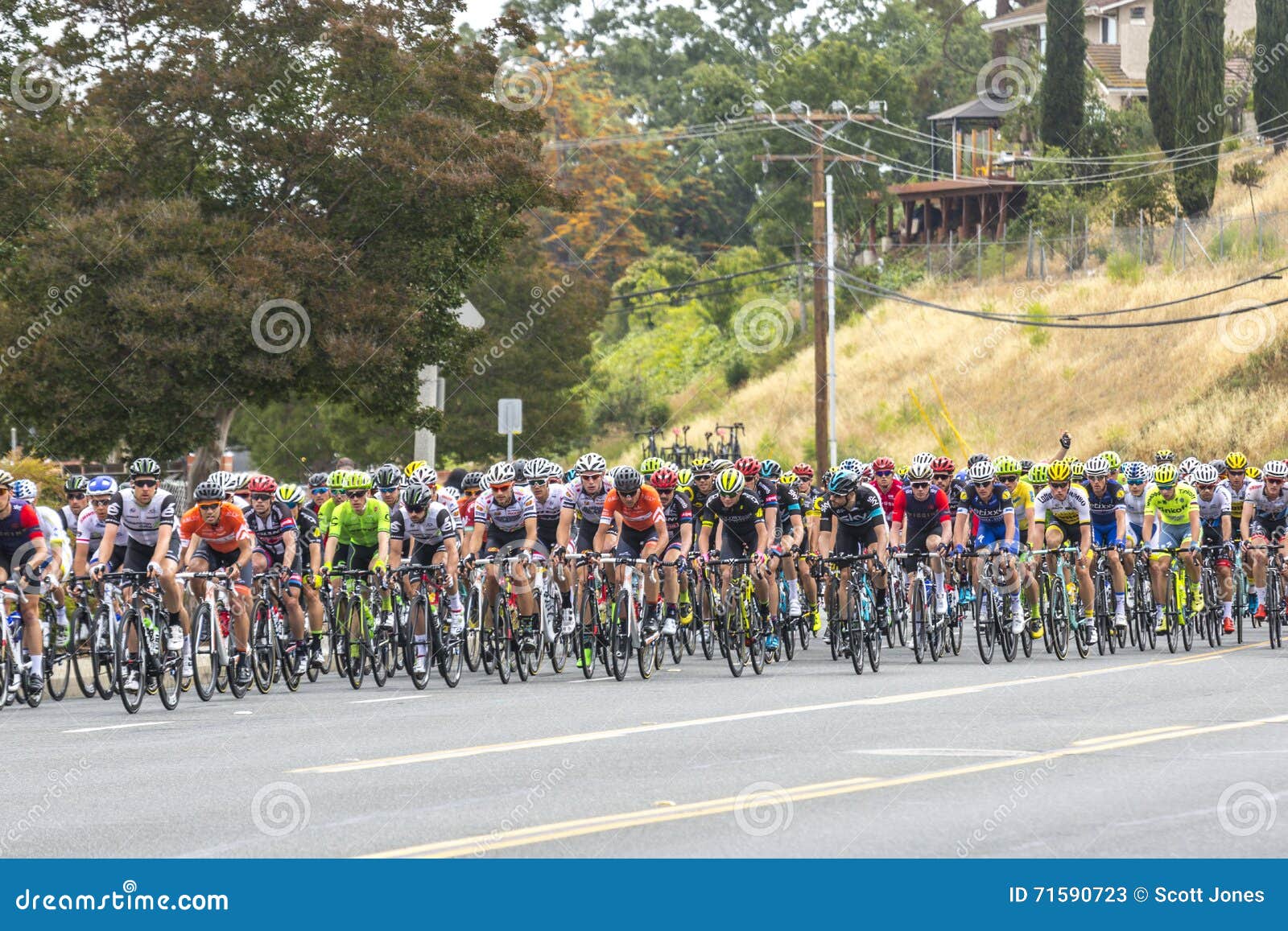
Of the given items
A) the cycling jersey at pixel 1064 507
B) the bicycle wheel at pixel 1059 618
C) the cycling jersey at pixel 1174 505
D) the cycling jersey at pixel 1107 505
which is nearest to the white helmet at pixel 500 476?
the cycling jersey at pixel 1064 507

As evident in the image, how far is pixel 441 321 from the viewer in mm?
31328

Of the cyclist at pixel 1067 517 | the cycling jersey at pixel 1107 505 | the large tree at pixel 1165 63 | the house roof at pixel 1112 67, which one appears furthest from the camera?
the house roof at pixel 1112 67

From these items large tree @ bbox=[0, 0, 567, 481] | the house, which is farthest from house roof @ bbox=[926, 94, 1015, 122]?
large tree @ bbox=[0, 0, 567, 481]

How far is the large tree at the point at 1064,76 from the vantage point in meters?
63.0

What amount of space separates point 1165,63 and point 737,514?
142ft

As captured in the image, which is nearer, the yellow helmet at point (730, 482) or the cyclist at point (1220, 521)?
the yellow helmet at point (730, 482)

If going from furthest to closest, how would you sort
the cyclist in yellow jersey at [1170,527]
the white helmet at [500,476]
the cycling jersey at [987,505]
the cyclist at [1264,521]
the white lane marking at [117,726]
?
the cyclist at [1264,521] → the cyclist in yellow jersey at [1170,527] → the cycling jersey at [987,505] → the white helmet at [500,476] → the white lane marking at [117,726]

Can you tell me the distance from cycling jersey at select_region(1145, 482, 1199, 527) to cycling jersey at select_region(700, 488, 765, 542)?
6137mm

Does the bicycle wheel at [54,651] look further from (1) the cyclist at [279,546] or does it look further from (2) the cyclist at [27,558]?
(1) the cyclist at [279,546]

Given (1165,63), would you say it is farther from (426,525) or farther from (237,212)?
(426,525)

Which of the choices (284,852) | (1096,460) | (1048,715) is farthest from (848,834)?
(1096,460)

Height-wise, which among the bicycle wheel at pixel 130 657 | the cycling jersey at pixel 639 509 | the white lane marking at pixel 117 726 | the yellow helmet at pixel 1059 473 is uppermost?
the yellow helmet at pixel 1059 473

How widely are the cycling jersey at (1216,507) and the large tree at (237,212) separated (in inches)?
432

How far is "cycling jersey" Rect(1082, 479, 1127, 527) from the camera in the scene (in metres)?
22.9
